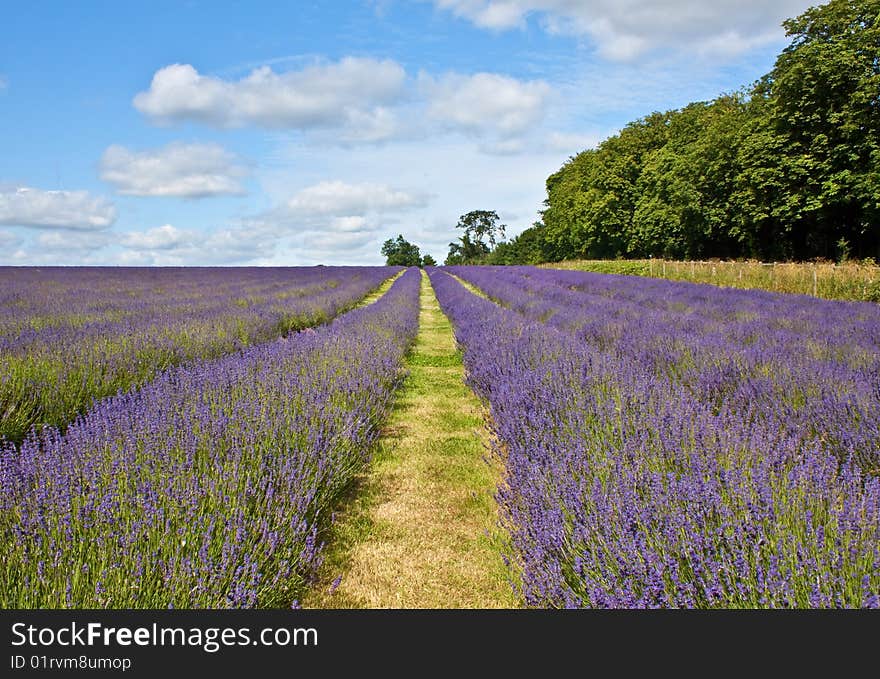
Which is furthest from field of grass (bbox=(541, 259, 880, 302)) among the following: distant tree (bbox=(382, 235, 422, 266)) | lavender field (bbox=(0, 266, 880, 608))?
distant tree (bbox=(382, 235, 422, 266))

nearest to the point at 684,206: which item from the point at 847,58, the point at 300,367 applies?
the point at 847,58

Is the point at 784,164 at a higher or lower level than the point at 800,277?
higher

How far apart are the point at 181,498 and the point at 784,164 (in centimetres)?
2141

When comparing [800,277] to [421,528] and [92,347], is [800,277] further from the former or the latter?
[92,347]

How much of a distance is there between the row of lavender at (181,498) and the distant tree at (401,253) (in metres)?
81.5

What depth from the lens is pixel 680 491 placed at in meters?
1.71

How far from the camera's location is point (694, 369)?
4211mm

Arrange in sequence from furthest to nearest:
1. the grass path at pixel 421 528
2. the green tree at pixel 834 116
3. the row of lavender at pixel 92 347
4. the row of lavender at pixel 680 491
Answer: the green tree at pixel 834 116, the row of lavender at pixel 92 347, the grass path at pixel 421 528, the row of lavender at pixel 680 491

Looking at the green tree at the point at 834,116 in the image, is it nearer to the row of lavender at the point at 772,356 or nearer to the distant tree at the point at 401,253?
the row of lavender at the point at 772,356

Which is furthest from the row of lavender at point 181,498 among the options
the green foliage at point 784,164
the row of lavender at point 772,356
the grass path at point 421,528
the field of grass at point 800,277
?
the green foliage at point 784,164

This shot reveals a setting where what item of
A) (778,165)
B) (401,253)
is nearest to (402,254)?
(401,253)

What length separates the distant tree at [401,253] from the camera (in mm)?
84438

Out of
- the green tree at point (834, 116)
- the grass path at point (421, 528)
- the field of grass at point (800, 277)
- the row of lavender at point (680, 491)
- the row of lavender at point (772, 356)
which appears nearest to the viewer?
the row of lavender at point (680, 491)

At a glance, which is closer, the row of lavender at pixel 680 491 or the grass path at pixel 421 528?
the row of lavender at pixel 680 491
